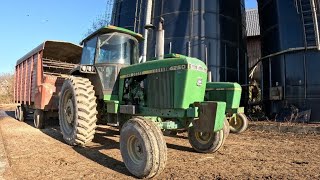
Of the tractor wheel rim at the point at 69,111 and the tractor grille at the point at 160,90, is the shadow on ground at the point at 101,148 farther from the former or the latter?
the tractor grille at the point at 160,90

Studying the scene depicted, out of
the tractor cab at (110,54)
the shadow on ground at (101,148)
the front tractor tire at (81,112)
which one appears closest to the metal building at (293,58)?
the shadow on ground at (101,148)

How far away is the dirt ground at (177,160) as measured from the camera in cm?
500

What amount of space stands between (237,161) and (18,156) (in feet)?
13.9

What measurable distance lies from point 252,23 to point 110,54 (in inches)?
847

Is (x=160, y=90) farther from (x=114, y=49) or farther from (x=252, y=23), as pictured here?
(x=252, y=23)

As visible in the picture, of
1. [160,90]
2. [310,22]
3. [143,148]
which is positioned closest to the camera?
[143,148]

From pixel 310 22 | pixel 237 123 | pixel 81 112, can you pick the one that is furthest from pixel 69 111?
pixel 310 22

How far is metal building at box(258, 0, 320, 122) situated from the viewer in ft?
40.2

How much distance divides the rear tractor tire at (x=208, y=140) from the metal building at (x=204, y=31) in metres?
7.83

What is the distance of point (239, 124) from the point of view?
34.7 ft

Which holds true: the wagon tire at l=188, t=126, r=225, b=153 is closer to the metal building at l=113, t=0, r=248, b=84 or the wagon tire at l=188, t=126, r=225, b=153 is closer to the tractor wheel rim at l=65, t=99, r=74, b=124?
the tractor wheel rim at l=65, t=99, r=74, b=124

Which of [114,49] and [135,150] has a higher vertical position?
[114,49]

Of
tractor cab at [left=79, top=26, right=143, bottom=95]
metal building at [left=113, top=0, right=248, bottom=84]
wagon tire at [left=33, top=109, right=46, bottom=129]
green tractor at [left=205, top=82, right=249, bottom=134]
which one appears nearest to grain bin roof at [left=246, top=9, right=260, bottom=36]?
metal building at [left=113, top=0, right=248, bottom=84]

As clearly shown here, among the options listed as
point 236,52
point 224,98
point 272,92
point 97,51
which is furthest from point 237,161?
point 236,52
